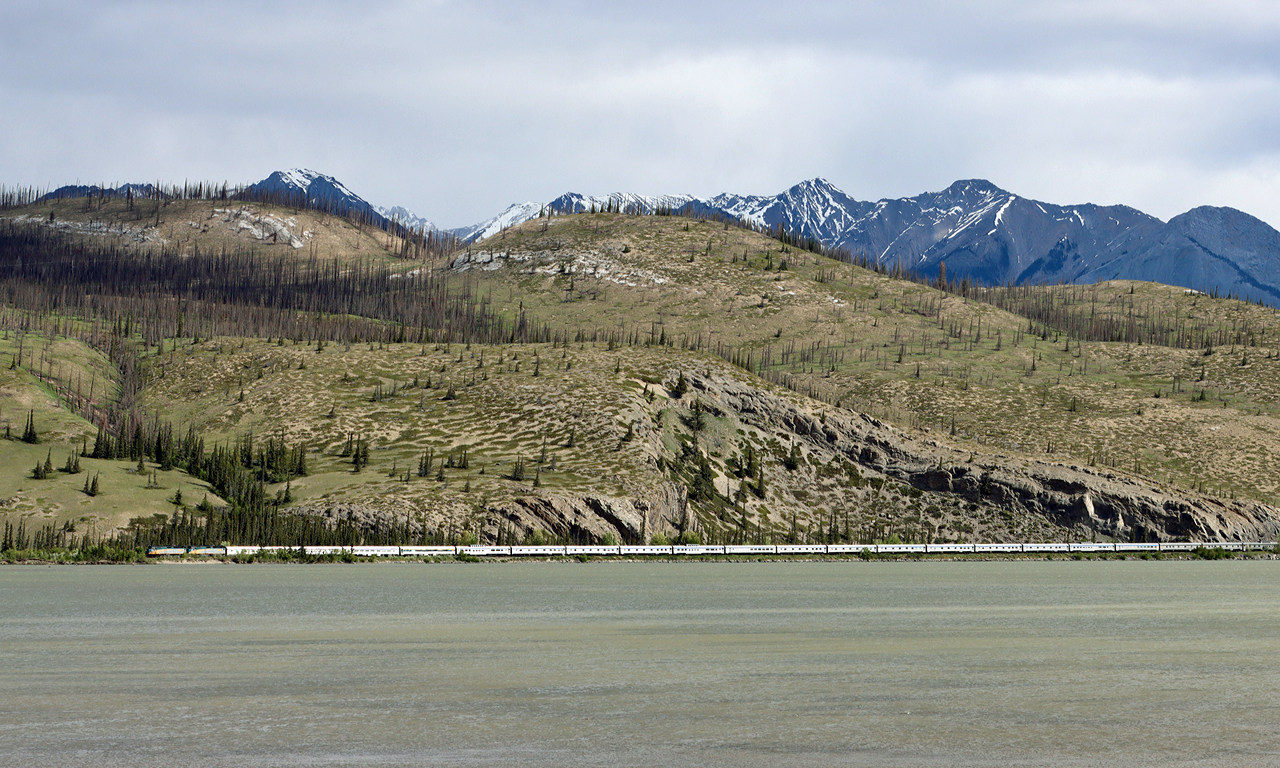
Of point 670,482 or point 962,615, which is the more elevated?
point 962,615

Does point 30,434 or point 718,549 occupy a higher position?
point 30,434

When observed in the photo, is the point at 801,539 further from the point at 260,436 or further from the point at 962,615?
the point at 962,615

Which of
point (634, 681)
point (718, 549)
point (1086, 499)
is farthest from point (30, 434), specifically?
point (634, 681)

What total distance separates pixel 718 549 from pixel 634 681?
407 feet

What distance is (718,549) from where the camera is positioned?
516 feet

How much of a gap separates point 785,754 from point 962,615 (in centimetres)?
4122

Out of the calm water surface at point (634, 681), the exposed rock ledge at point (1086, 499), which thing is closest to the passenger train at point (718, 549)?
the exposed rock ledge at point (1086, 499)

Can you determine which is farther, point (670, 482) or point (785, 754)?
point (670, 482)

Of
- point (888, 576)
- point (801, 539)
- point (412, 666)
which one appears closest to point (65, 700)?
point (412, 666)

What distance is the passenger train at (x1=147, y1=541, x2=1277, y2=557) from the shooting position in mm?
139125

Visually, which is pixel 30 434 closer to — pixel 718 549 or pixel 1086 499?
pixel 718 549

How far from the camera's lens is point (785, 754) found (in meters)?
23.5

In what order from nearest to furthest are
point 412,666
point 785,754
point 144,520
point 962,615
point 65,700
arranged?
point 785,754 < point 65,700 < point 412,666 < point 962,615 < point 144,520

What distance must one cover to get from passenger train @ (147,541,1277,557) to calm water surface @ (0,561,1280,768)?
65680 millimetres
